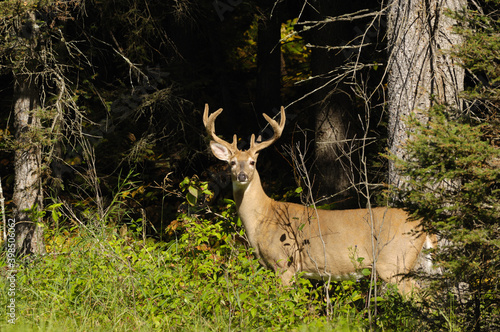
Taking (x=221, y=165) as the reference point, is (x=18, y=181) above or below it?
above

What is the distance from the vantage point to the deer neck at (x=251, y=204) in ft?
22.2

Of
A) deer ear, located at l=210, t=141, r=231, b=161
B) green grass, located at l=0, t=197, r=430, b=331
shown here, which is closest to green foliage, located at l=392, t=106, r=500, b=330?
green grass, located at l=0, t=197, r=430, b=331

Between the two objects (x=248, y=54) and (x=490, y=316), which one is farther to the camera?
(x=248, y=54)

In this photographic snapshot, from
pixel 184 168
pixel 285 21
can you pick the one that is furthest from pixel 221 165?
pixel 285 21

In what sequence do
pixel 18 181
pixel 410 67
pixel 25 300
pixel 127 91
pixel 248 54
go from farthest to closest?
1. pixel 248 54
2. pixel 127 91
3. pixel 18 181
4. pixel 410 67
5. pixel 25 300

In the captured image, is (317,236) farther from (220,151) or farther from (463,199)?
(463,199)

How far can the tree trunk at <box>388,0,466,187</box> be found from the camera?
5.62 metres

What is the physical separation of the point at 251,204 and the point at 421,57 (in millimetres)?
2467

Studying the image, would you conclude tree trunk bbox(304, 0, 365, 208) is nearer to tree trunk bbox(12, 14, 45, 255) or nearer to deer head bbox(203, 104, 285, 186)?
deer head bbox(203, 104, 285, 186)

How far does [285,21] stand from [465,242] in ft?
26.4

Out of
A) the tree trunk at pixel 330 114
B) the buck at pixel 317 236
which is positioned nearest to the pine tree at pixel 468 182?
the buck at pixel 317 236

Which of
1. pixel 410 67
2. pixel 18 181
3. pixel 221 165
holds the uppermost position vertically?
pixel 410 67

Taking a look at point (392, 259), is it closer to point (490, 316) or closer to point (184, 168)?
point (490, 316)

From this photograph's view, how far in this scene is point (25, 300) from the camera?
16.8ft
